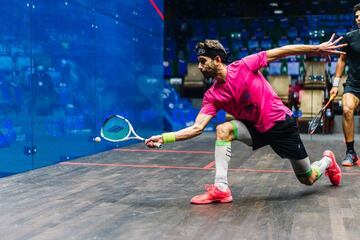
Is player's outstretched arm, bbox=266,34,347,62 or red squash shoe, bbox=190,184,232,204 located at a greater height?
player's outstretched arm, bbox=266,34,347,62

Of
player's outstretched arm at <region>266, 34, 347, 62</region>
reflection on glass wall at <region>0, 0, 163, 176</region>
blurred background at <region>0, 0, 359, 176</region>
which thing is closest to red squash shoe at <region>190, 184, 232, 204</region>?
player's outstretched arm at <region>266, 34, 347, 62</region>

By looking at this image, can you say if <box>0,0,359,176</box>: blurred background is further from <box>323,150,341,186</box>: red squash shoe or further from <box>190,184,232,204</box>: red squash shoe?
<box>190,184,232,204</box>: red squash shoe

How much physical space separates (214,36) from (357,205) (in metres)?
10.5

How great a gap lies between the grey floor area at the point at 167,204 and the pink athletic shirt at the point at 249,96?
19.2 inches

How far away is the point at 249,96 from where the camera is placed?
2.87 m

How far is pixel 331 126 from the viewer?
28.3ft

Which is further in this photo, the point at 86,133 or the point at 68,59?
the point at 86,133

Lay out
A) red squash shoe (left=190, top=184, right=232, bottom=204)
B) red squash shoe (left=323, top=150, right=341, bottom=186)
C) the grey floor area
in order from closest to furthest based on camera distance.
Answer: the grey floor area, red squash shoe (left=190, top=184, right=232, bottom=204), red squash shoe (left=323, top=150, right=341, bottom=186)

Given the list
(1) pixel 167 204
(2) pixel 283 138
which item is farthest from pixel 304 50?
(1) pixel 167 204

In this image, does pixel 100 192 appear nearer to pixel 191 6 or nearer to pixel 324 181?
pixel 324 181

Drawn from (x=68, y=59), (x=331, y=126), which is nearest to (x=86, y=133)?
(x=68, y=59)

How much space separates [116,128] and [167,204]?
57 centimetres

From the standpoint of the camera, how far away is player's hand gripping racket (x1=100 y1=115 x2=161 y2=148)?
3057mm

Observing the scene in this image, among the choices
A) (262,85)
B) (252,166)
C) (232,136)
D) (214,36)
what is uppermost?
(214,36)
